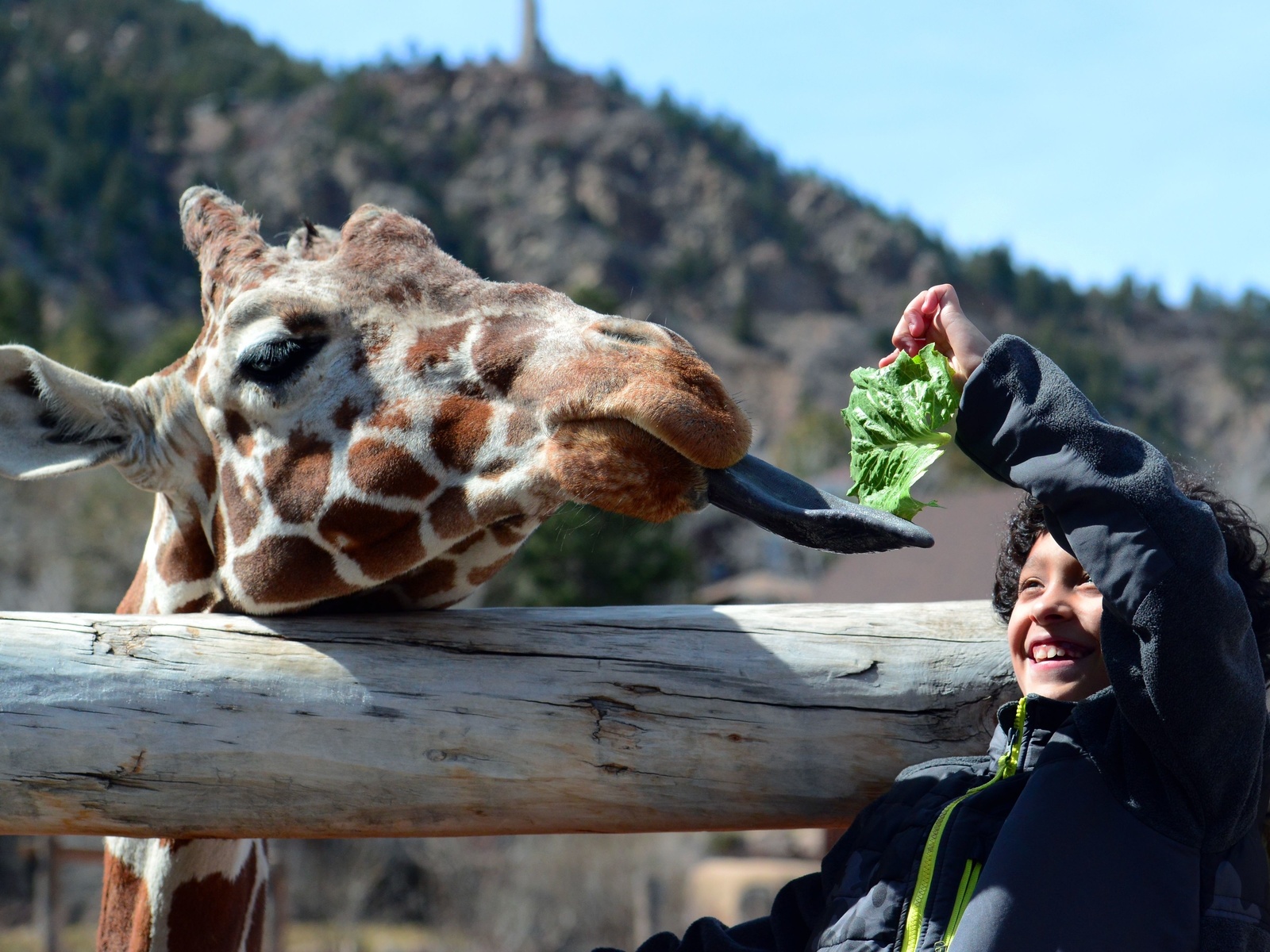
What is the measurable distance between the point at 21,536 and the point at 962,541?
65.8ft

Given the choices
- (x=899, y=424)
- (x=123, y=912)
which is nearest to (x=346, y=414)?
(x=899, y=424)

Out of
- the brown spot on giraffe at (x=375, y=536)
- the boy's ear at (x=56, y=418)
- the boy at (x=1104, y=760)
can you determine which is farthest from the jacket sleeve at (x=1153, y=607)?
the boy's ear at (x=56, y=418)

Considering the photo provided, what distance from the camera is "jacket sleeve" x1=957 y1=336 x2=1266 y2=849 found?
1.82m

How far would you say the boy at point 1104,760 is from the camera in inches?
71.6

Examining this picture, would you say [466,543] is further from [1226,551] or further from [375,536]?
[1226,551]

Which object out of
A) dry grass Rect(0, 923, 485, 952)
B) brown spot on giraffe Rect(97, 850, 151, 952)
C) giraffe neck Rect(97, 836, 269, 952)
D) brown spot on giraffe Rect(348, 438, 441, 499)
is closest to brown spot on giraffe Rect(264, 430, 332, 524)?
brown spot on giraffe Rect(348, 438, 441, 499)

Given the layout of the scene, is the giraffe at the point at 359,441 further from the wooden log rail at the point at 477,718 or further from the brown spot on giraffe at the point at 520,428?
the wooden log rail at the point at 477,718

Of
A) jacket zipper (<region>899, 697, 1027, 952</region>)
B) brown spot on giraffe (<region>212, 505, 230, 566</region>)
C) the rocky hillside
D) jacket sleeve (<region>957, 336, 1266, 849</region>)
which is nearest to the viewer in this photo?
jacket sleeve (<region>957, 336, 1266, 849</region>)

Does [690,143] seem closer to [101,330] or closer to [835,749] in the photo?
[101,330]

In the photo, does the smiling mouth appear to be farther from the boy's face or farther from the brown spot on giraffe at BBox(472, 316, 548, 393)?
the brown spot on giraffe at BBox(472, 316, 548, 393)

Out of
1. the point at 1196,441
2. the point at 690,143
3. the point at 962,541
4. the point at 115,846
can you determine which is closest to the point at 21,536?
the point at 962,541

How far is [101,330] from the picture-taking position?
36.9 m

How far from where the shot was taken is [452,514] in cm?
230

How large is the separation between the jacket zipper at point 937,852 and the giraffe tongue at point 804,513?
46 cm
